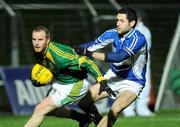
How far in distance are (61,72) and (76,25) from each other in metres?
11.2

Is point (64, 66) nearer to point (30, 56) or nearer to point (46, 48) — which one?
point (46, 48)

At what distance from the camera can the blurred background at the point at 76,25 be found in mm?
20172

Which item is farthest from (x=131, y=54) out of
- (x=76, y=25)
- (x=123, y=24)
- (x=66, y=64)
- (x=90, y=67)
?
(x=76, y=25)

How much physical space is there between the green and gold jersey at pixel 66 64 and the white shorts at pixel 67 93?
78 mm

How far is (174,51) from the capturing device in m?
20.2

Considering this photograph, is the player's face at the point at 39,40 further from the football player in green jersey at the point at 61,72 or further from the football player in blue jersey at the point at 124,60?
the football player in blue jersey at the point at 124,60

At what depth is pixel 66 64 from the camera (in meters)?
10.9

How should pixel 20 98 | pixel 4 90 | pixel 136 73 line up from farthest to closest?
pixel 4 90, pixel 20 98, pixel 136 73

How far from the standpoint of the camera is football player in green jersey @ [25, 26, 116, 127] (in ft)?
35.2

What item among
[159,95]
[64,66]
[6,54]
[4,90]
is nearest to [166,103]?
[159,95]

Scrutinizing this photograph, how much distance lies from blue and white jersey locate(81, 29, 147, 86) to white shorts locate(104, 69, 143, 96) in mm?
52

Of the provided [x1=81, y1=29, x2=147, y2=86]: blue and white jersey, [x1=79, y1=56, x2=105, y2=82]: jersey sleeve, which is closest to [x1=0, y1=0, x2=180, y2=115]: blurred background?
[x1=81, y1=29, x2=147, y2=86]: blue and white jersey

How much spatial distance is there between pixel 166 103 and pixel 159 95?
29 centimetres

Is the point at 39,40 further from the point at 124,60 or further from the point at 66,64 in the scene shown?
the point at 124,60
